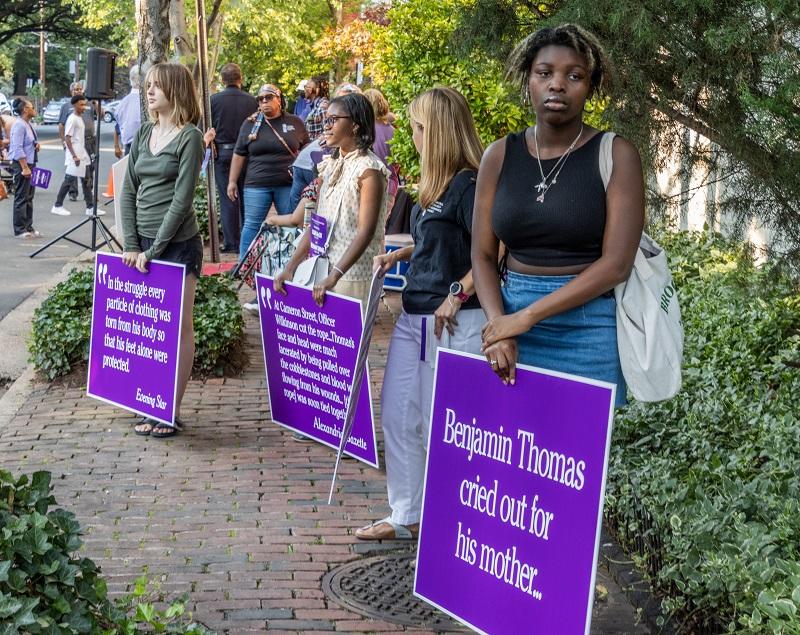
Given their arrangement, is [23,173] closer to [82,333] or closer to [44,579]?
[82,333]

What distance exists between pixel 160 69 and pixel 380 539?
3.01 metres

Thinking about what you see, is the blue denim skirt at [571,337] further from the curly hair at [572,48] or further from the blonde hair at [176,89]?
the blonde hair at [176,89]

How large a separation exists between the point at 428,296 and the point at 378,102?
6374 mm

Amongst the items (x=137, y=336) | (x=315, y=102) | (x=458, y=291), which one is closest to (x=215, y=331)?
(x=137, y=336)

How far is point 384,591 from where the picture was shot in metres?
4.82

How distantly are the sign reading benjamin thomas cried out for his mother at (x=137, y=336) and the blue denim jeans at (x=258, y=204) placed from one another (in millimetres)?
4071

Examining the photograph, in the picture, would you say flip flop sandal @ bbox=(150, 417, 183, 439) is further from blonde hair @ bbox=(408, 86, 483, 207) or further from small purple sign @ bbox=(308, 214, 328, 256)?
blonde hair @ bbox=(408, 86, 483, 207)

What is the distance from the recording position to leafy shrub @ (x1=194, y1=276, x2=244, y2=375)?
8523 mm

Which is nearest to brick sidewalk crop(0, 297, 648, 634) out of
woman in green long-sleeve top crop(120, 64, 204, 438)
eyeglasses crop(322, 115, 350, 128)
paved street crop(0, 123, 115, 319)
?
woman in green long-sleeve top crop(120, 64, 204, 438)

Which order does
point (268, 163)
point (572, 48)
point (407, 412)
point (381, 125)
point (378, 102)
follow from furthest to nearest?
point (381, 125) < point (268, 163) < point (378, 102) < point (407, 412) < point (572, 48)

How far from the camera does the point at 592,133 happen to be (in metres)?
3.80

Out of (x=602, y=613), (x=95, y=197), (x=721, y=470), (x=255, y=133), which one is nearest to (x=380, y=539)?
(x=602, y=613)

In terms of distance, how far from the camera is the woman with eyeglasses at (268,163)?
11633mm

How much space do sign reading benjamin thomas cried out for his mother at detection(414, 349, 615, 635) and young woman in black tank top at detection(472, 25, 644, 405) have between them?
179 millimetres
